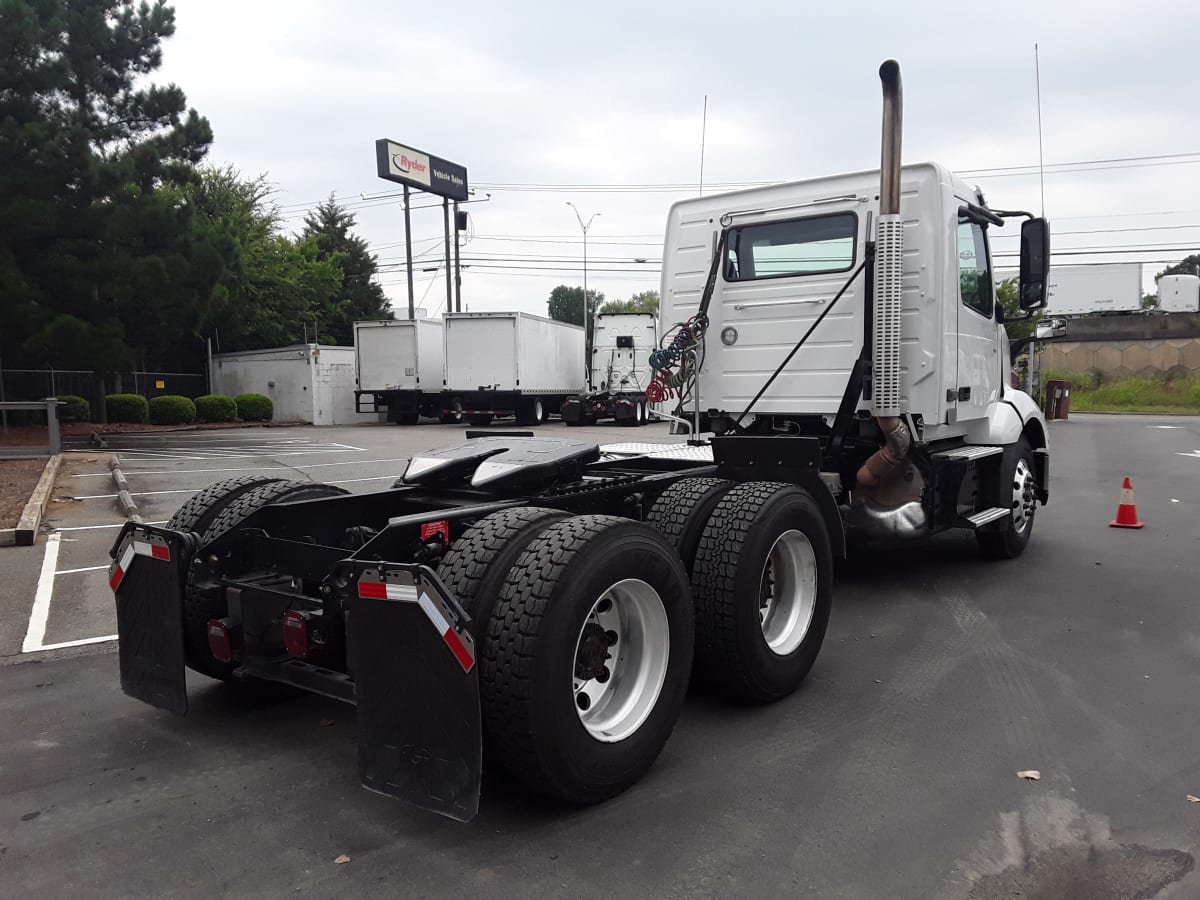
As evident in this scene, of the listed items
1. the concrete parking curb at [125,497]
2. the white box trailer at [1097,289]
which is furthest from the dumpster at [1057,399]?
the concrete parking curb at [125,497]

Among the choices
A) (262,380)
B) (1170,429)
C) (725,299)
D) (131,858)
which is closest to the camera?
(131,858)

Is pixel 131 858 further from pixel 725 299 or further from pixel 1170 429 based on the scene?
pixel 1170 429

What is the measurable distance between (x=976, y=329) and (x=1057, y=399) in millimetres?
27943

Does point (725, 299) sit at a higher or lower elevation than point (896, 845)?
higher

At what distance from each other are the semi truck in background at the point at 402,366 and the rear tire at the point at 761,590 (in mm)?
26923

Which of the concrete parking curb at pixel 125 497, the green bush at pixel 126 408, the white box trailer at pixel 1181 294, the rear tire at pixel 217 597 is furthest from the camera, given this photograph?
the white box trailer at pixel 1181 294

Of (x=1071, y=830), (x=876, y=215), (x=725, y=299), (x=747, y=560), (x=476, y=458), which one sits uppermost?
(x=876, y=215)

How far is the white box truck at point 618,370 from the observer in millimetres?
29734

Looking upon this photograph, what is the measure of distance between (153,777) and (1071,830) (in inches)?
138

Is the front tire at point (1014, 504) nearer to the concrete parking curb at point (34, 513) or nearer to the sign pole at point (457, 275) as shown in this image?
the concrete parking curb at point (34, 513)

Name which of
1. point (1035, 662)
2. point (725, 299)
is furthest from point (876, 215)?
point (1035, 662)

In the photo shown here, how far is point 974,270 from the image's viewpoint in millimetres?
6992

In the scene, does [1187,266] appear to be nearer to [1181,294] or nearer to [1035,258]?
[1181,294]

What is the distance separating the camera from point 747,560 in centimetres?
421
